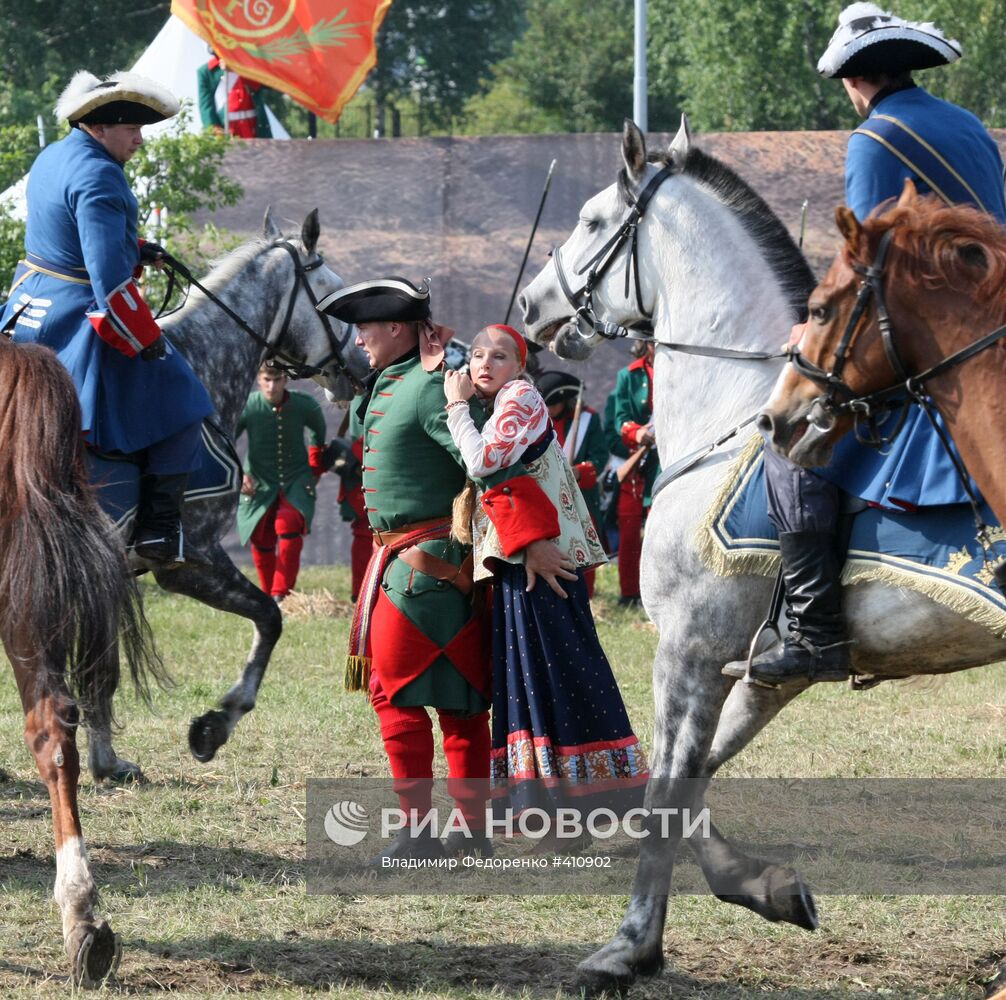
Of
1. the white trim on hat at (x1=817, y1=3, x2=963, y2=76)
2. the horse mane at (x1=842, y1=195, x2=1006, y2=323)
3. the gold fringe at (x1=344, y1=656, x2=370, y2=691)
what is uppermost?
the white trim on hat at (x1=817, y1=3, x2=963, y2=76)

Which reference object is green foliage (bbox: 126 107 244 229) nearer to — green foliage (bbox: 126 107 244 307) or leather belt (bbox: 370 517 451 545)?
green foliage (bbox: 126 107 244 307)

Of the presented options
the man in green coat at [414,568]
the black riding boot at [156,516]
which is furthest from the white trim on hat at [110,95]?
the black riding boot at [156,516]

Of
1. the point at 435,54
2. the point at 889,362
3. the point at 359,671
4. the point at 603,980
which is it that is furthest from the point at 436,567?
the point at 435,54

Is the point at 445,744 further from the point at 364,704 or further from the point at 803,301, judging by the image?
the point at 364,704

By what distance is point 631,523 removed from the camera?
11.9 m

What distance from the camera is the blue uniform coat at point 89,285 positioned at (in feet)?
19.0

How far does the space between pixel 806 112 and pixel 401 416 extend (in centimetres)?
2619

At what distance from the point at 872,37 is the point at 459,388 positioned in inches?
64.5

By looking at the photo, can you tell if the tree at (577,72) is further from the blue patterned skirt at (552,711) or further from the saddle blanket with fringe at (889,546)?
the saddle blanket with fringe at (889,546)

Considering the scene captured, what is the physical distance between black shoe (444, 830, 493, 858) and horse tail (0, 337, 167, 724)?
158 centimetres

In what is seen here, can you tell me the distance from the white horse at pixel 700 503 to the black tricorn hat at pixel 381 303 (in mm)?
510

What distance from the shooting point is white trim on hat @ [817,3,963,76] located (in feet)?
14.3

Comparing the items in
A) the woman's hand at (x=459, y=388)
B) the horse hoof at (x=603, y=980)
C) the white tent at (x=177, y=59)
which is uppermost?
the white tent at (x=177, y=59)

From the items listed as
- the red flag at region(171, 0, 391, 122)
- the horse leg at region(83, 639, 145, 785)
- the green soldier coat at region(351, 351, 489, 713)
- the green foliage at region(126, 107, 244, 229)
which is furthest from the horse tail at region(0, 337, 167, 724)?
the red flag at region(171, 0, 391, 122)
